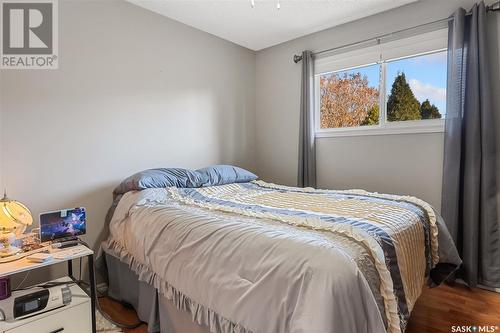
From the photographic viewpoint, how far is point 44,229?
1.63 metres

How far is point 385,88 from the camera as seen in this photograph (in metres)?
2.88

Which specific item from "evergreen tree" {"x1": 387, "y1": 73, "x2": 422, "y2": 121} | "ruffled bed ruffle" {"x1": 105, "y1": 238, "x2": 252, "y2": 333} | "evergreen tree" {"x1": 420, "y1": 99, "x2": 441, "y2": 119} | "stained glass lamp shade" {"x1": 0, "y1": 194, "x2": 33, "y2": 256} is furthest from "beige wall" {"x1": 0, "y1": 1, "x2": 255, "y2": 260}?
"evergreen tree" {"x1": 420, "y1": 99, "x2": 441, "y2": 119}

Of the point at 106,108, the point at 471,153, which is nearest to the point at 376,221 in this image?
the point at 471,153

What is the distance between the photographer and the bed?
3.14ft

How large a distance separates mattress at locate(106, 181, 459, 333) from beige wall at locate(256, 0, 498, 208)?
0.80 metres

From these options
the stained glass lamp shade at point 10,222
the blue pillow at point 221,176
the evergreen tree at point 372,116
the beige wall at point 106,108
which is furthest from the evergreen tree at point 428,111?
the stained glass lamp shade at point 10,222

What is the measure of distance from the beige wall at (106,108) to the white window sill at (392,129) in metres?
1.36

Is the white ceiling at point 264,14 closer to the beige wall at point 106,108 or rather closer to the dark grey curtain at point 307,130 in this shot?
the beige wall at point 106,108

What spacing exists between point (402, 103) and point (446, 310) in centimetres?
185

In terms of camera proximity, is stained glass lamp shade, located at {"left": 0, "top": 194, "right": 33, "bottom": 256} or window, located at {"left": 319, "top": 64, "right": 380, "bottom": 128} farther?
window, located at {"left": 319, "top": 64, "right": 380, "bottom": 128}

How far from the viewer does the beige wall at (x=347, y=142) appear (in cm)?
256

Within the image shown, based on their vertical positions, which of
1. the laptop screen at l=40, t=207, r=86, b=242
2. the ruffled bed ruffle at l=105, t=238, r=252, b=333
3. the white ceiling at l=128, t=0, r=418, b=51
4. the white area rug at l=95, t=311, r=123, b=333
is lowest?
the white area rug at l=95, t=311, r=123, b=333

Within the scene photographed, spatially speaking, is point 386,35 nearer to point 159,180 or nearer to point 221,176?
point 221,176

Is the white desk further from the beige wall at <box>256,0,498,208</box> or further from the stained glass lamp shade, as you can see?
the beige wall at <box>256,0,498,208</box>
